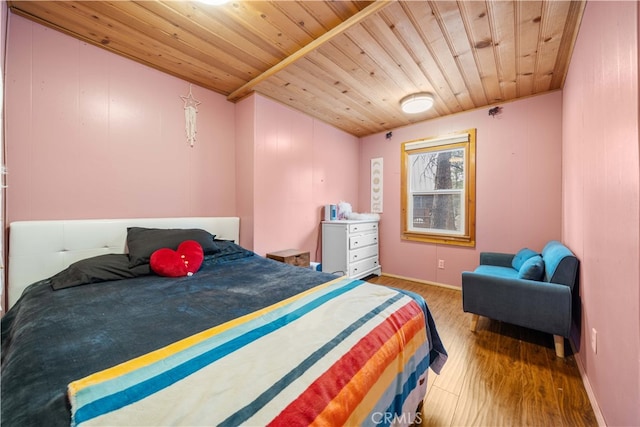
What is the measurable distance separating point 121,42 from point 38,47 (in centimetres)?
52

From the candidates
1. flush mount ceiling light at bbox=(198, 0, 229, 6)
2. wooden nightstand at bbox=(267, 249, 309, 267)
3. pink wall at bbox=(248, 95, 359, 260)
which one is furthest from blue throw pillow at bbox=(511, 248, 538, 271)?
flush mount ceiling light at bbox=(198, 0, 229, 6)

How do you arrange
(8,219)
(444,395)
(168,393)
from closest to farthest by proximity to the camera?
(168,393), (444,395), (8,219)

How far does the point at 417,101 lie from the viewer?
272 centimetres

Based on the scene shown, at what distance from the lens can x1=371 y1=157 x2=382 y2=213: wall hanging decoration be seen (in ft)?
13.5

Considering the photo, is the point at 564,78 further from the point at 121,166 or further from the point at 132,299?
the point at 121,166

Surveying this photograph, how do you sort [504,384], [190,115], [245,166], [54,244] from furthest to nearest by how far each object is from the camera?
[245,166], [190,115], [54,244], [504,384]

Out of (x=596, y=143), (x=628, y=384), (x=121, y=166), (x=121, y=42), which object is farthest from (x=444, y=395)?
(x=121, y=42)

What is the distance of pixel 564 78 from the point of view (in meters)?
2.37

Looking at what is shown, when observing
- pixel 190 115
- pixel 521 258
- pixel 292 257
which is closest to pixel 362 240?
pixel 292 257

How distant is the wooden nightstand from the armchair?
5.55ft

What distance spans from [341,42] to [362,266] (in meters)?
2.79

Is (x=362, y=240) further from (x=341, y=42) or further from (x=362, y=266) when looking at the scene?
(x=341, y=42)

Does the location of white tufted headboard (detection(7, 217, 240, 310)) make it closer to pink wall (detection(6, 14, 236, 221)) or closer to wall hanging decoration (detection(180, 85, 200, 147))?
pink wall (detection(6, 14, 236, 221))

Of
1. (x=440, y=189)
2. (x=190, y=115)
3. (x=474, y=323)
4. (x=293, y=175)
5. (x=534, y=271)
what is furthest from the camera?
(x=440, y=189)
